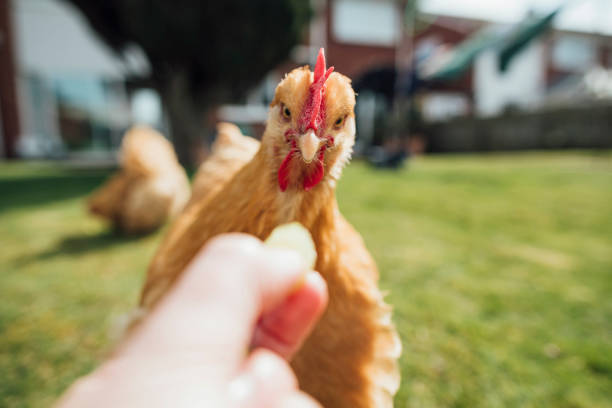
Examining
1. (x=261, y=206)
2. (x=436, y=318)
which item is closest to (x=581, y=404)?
(x=436, y=318)

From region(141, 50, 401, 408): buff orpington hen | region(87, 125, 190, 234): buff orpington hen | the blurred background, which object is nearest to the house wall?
the blurred background

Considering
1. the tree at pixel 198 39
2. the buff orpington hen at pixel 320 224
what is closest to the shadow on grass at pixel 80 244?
the buff orpington hen at pixel 320 224

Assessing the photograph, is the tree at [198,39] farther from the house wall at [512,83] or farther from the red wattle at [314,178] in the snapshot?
the house wall at [512,83]

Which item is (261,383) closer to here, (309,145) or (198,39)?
(309,145)

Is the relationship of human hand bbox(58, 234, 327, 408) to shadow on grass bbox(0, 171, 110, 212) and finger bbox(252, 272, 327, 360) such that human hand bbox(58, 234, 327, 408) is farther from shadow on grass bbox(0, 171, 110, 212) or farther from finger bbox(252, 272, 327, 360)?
shadow on grass bbox(0, 171, 110, 212)

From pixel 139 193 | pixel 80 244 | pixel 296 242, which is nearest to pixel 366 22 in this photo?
pixel 139 193

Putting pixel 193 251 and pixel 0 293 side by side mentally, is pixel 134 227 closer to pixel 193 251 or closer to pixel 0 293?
pixel 0 293
